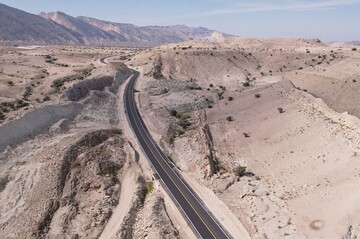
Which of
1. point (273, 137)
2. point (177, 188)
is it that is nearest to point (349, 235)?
point (177, 188)

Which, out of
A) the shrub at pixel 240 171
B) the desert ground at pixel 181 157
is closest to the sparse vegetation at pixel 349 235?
the desert ground at pixel 181 157

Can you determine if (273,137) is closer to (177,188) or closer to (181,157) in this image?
(181,157)

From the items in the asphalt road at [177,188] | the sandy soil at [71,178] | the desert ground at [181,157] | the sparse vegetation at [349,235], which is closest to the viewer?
the sparse vegetation at [349,235]

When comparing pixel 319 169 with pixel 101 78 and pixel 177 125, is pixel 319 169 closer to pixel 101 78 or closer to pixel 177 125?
pixel 177 125

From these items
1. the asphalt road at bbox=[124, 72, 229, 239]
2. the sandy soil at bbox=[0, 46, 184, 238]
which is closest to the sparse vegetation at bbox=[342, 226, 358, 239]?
the asphalt road at bbox=[124, 72, 229, 239]

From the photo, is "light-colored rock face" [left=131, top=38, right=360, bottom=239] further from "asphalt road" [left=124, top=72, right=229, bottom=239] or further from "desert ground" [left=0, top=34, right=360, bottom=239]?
"asphalt road" [left=124, top=72, right=229, bottom=239]

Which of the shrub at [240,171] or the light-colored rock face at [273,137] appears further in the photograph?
the shrub at [240,171]

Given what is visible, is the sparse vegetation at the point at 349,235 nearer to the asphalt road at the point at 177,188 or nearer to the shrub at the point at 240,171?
the asphalt road at the point at 177,188

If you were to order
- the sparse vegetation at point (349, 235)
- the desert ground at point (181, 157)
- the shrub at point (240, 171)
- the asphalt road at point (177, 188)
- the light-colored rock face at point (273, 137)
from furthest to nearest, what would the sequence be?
the shrub at point (240, 171) → the desert ground at point (181, 157) → the light-colored rock face at point (273, 137) → the asphalt road at point (177, 188) → the sparse vegetation at point (349, 235)
